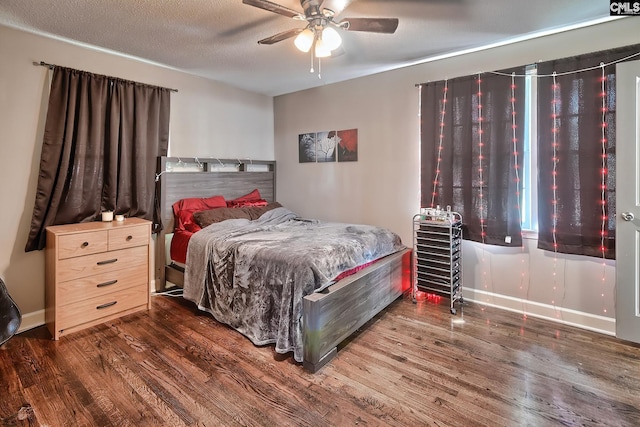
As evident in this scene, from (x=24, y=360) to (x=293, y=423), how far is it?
2005mm

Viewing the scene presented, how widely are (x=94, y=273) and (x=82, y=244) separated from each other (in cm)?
27

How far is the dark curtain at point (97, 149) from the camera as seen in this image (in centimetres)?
286

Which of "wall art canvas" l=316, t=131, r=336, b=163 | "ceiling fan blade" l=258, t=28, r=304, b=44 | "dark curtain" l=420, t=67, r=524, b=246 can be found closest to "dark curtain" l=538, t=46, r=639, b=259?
"dark curtain" l=420, t=67, r=524, b=246

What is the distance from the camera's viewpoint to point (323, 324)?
2.21 m

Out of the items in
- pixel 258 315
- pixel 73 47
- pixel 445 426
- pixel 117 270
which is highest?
pixel 73 47

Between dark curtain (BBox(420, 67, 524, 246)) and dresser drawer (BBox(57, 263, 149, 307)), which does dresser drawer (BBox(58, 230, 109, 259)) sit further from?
dark curtain (BBox(420, 67, 524, 246))

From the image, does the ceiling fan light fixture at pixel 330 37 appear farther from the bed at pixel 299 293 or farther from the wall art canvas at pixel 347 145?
the wall art canvas at pixel 347 145

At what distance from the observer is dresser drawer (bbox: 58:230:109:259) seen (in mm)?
2602

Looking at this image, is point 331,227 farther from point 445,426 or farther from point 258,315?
point 445,426

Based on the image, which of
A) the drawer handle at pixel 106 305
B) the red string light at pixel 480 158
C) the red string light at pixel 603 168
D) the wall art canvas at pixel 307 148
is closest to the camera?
the red string light at pixel 603 168

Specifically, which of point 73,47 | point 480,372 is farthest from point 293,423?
point 73,47

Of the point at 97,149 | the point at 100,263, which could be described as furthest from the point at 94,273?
the point at 97,149

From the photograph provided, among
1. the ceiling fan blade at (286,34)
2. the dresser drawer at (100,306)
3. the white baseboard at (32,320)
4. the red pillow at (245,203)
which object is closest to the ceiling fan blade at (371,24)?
the ceiling fan blade at (286,34)

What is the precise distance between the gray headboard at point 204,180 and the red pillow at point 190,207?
0.21 ft
